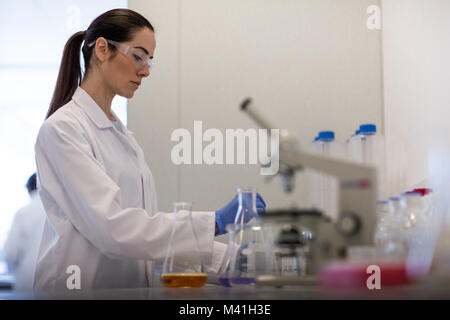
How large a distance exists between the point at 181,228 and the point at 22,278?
1025mm

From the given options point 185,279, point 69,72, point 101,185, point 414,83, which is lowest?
point 185,279

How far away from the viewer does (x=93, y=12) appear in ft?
9.47

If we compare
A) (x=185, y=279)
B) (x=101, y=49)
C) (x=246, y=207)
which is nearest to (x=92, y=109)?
(x=101, y=49)

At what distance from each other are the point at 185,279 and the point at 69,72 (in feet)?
3.61

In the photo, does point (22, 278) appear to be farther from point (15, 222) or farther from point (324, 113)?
point (324, 113)

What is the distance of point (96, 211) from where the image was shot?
4.55ft

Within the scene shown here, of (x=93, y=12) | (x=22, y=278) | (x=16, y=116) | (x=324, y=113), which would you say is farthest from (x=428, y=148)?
(x=16, y=116)

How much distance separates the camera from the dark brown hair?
184cm

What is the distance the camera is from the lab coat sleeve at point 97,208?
1.39m

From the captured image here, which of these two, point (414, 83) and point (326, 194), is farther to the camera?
point (414, 83)

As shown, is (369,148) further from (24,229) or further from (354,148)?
(24,229)

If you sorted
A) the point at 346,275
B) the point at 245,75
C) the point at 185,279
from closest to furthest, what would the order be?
the point at 346,275, the point at 185,279, the point at 245,75

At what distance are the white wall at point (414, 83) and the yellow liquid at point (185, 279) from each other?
1018 millimetres

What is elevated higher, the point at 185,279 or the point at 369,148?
the point at 369,148
